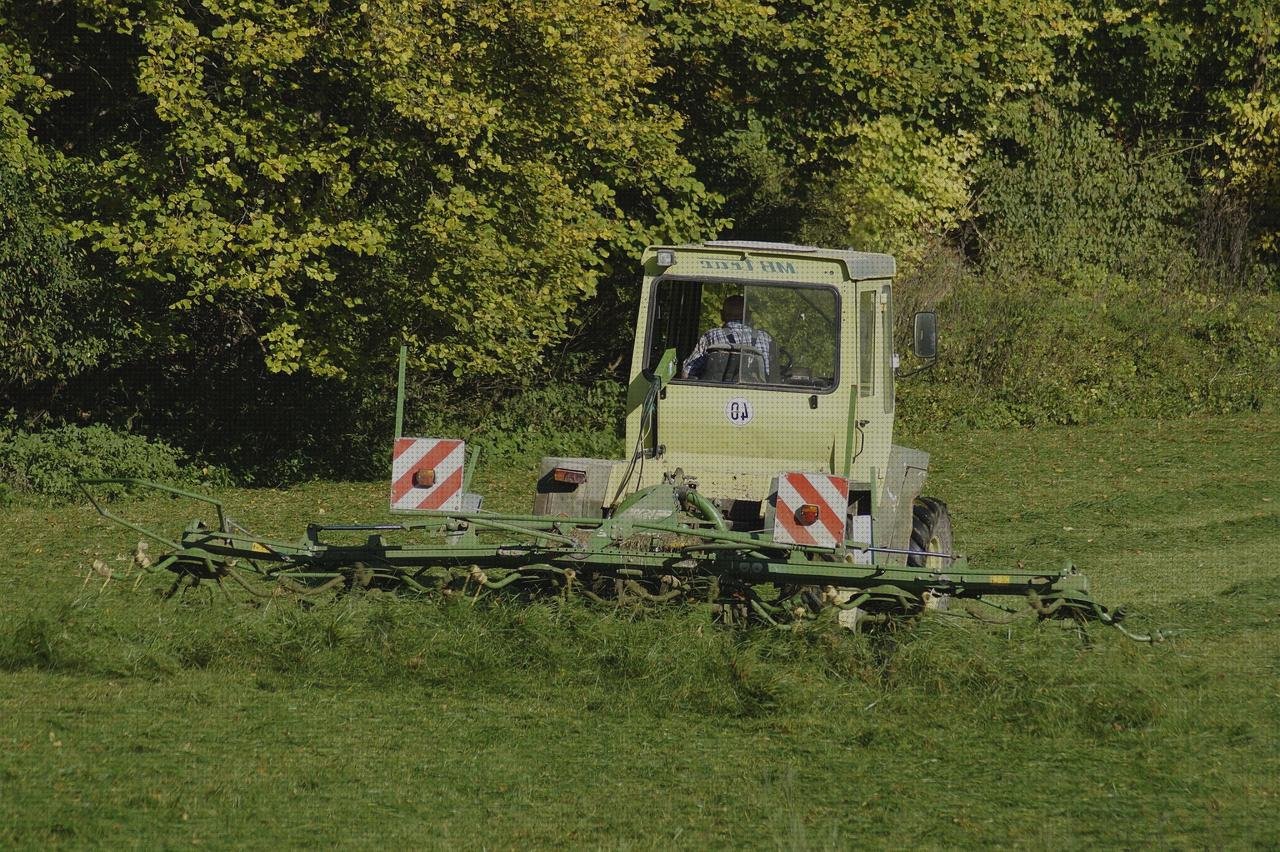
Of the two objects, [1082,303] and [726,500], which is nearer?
[726,500]

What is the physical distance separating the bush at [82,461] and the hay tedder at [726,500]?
9.04 m

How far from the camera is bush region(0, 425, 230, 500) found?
18.0 metres

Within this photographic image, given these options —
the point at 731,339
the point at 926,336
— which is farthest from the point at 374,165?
the point at 926,336

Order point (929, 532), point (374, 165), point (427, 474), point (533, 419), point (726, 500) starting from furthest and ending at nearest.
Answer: point (533, 419)
point (374, 165)
point (929, 532)
point (726, 500)
point (427, 474)

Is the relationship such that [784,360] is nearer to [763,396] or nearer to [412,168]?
[763,396]

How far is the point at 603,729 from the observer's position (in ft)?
24.6

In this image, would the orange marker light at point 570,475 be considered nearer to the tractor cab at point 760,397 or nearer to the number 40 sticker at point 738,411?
the tractor cab at point 760,397

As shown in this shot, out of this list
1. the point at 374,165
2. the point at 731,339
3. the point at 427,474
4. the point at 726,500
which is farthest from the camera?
the point at 374,165

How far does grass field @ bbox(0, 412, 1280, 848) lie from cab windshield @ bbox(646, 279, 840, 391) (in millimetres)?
1966

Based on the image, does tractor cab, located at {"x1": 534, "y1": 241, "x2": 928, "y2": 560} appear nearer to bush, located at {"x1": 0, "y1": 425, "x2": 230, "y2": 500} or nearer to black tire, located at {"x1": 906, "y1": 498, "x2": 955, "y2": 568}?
black tire, located at {"x1": 906, "y1": 498, "x2": 955, "y2": 568}

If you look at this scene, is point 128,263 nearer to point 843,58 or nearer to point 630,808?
point 843,58

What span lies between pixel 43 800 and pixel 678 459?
458 centimetres

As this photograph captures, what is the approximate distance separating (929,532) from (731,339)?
1.82 metres

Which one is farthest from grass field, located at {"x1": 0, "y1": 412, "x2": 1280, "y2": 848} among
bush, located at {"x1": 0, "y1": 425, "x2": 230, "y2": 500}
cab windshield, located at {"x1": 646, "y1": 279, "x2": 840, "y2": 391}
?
bush, located at {"x1": 0, "y1": 425, "x2": 230, "y2": 500}
